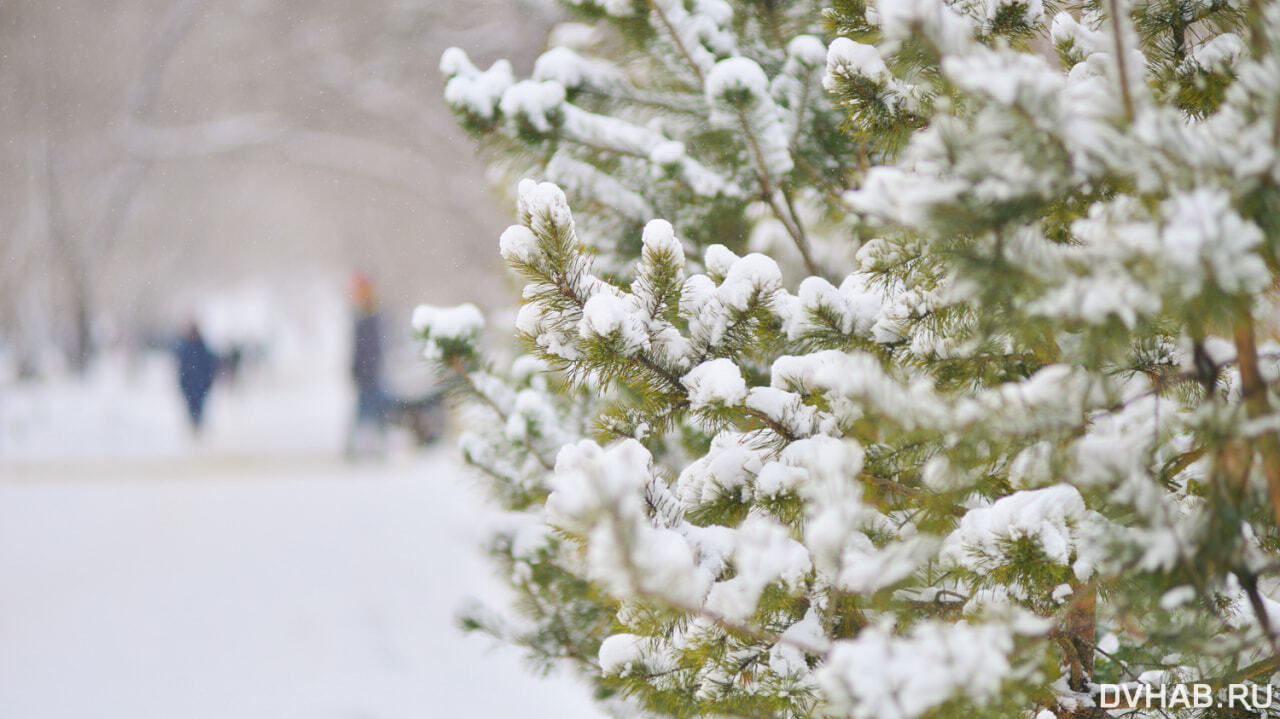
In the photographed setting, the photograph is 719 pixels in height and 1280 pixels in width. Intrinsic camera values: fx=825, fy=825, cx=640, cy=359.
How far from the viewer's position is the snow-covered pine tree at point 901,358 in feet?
3.55

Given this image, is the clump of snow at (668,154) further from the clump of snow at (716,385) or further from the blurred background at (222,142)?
the blurred background at (222,142)

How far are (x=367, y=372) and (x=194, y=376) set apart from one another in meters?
3.06

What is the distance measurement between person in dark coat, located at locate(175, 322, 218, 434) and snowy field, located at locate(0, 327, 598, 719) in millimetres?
965

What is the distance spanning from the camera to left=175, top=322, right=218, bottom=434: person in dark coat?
35.8 ft

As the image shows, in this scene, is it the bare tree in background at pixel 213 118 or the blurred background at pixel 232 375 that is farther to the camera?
the bare tree in background at pixel 213 118

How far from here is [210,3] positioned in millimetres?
14133

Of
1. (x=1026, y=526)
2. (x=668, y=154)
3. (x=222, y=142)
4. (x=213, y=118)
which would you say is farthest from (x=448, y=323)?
(x=213, y=118)

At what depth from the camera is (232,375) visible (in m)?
18.1

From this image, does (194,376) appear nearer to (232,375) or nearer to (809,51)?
(232,375)

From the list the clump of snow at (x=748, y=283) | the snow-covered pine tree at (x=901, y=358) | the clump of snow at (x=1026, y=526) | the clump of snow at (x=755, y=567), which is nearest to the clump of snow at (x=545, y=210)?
the snow-covered pine tree at (x=901, y=358)

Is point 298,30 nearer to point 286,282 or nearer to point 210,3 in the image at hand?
point 210,3

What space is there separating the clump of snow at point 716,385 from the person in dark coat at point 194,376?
10986mm

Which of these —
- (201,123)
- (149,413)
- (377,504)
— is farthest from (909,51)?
(201,123)

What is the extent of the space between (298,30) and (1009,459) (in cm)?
1466
